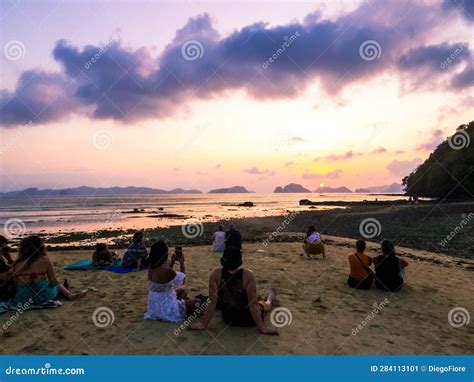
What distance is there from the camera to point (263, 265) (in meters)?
12.8

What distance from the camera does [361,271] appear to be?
9648mm

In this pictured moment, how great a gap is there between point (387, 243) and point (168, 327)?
6130 millimetres

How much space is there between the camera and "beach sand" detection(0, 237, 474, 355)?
5848 millimetres

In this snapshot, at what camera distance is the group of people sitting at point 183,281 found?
20.8 ft

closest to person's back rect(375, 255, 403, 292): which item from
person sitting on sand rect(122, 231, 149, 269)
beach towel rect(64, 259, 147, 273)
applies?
person sitting on sand rect(122, 231, 149, 269)

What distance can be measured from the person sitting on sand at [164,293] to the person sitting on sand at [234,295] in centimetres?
55

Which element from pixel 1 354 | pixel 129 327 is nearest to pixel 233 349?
pixel 129 327

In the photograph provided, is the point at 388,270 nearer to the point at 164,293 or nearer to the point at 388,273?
the point at 388,273

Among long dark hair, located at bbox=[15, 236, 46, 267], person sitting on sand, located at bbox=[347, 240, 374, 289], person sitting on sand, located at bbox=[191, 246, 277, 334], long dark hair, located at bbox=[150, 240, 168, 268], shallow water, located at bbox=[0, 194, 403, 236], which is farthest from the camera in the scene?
shallow water, located at bbox=[0, 194, 403, 236]

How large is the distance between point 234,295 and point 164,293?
1.45 metres

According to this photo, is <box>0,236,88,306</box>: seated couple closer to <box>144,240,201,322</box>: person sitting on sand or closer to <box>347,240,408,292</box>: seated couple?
<box>144,240,201,322</box>: person sitting on sand

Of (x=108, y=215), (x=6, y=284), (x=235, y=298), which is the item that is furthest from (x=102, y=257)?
(x=108, y=215)

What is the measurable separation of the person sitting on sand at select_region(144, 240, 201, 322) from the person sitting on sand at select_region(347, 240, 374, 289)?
4933 mm

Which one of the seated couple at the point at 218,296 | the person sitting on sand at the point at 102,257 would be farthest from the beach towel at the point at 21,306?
the person sitting on sand at the point at 102,257
